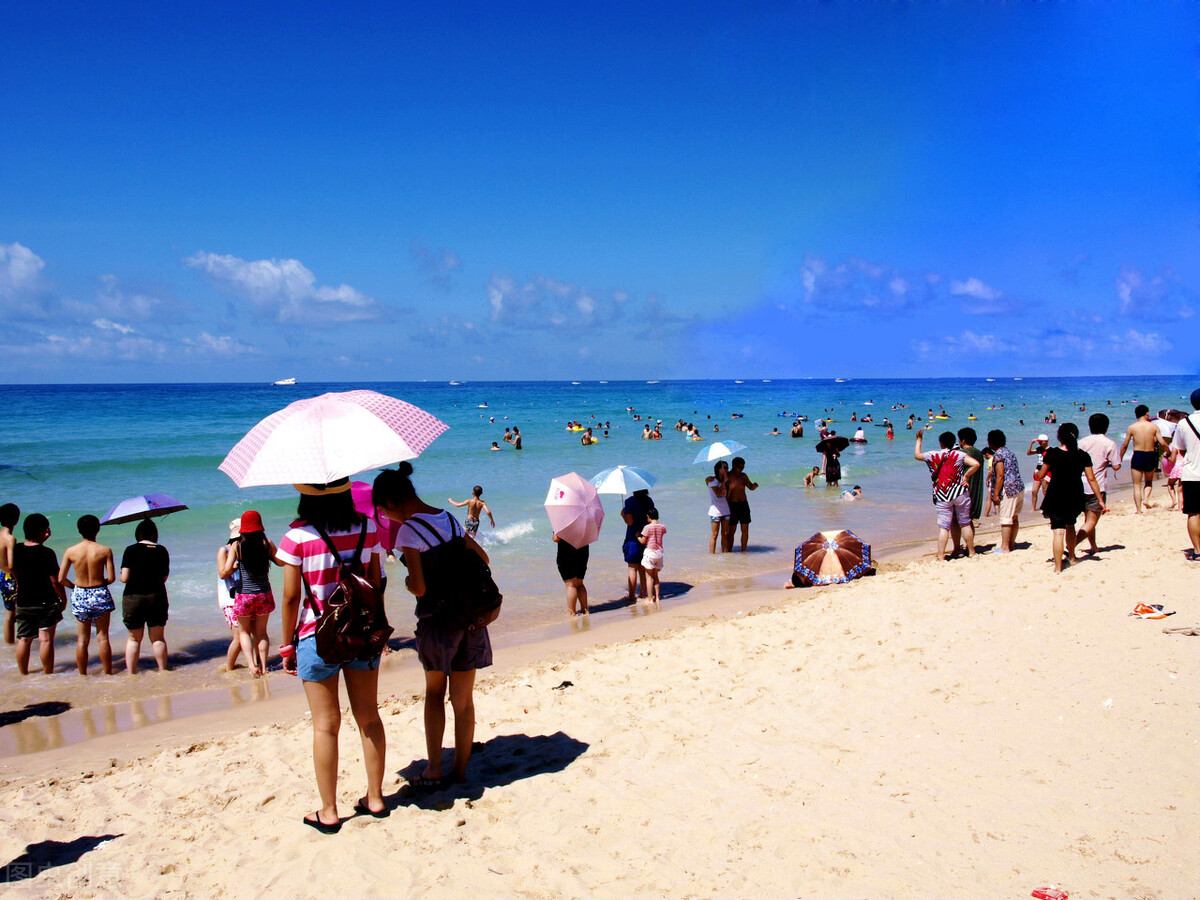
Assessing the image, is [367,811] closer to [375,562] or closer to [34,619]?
[375,562]

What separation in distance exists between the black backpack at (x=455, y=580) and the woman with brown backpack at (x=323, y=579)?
27 cm

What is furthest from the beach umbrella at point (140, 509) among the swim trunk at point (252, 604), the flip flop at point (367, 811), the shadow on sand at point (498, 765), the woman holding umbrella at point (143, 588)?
the flip flop at point (367, 811)

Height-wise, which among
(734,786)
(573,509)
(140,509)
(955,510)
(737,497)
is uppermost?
(140,509)

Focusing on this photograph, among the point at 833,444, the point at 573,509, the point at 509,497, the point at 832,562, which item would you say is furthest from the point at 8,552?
the point at 833,444

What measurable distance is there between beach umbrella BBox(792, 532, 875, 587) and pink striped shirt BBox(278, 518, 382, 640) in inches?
292

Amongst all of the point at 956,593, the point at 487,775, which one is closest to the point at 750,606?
the point at 956,593

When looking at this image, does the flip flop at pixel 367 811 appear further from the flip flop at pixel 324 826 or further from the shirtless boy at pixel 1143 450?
the shirtless boy at pixel 1143 450

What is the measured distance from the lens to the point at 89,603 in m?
7.50

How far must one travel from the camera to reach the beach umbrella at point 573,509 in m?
8.70

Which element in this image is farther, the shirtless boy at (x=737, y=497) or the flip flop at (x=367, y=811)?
the shirtless boy at (x=737, y=497)

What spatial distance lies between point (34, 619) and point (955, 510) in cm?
1028

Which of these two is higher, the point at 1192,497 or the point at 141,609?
the point at 1192,497

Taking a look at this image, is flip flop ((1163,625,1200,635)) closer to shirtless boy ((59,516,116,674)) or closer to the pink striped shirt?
the pink striped shirt

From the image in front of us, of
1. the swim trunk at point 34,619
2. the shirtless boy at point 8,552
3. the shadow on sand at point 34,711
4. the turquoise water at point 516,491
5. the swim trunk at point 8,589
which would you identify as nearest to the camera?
the shadow on sand at point 34,711
